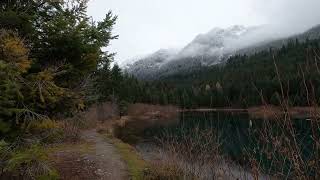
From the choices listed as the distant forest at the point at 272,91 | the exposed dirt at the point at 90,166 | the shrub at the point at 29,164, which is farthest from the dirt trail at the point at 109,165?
the shrub at the point at 29,164

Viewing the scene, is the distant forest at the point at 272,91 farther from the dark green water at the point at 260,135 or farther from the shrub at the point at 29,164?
the shrub at the point at 29,164

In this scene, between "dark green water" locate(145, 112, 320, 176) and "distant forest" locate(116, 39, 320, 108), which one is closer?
"distant forest" locate(116, 39, 320, 108)

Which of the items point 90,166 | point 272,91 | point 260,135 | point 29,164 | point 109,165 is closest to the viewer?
point 260,135

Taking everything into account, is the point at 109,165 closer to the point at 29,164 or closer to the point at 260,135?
the point at 29,164

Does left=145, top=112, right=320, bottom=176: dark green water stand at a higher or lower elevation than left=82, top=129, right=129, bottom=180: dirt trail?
higher

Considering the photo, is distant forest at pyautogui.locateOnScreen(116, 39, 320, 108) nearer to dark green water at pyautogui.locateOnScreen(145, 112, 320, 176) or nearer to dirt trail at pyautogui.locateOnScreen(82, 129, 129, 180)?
dark green water at pyautogui.locateOnScreen(145, 112, 320, 176)

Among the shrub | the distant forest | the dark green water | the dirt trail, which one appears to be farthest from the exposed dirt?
the distant forest

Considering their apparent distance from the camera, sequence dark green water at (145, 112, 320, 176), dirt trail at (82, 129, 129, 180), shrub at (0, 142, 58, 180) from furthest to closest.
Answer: dirt trail at (82, 129, 129, 180) → shrub at (0, 142, 58, 180) → dark green water at (145, 112, 320, 176)

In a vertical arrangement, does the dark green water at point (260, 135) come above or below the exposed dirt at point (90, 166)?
above

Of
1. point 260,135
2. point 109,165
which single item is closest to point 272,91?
point 109,165

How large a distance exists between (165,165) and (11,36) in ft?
22.3

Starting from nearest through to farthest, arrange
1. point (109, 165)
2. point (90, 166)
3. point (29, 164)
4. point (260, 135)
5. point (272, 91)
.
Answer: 1. point (260, 135)
2. point (29, 164)
3. point (90, 166)
4. point (109, 165)
5. point (272, 91)

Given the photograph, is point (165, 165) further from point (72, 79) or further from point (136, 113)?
point (136, 113)

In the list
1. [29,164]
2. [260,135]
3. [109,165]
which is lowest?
[109,165]
